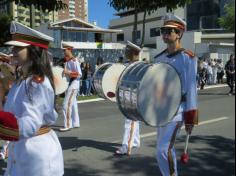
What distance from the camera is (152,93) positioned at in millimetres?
4648

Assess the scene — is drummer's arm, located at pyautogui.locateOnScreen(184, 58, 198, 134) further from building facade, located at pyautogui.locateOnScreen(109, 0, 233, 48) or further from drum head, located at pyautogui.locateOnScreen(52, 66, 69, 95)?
building facade, located at pyautogui.locateOnScreen(109, 0, 233, 48)

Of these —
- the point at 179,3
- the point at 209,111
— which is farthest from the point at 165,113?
the point at 179,3

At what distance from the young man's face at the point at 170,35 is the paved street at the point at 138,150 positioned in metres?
1.44

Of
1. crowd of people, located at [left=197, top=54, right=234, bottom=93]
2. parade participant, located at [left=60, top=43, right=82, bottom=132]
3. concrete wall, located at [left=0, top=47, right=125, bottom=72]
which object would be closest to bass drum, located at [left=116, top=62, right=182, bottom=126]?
parade participant, located at [left=60, top=43, right=82, bottom=132]

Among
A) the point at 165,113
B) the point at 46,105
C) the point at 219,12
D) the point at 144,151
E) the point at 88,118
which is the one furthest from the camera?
the point at 219,12

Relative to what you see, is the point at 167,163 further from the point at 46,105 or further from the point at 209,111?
the point at 209,111

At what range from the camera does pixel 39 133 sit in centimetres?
348

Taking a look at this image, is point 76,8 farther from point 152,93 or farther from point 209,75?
point 152,93

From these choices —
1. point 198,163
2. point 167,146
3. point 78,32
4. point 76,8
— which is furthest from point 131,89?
point 78,32

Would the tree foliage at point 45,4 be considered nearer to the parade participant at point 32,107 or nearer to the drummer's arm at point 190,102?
the drummer's arm at point 190,102

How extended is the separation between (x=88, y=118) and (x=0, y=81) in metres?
7.52

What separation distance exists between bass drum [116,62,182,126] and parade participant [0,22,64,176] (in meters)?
1.19

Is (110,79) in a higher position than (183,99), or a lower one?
higher

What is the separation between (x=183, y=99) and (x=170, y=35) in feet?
2.20
